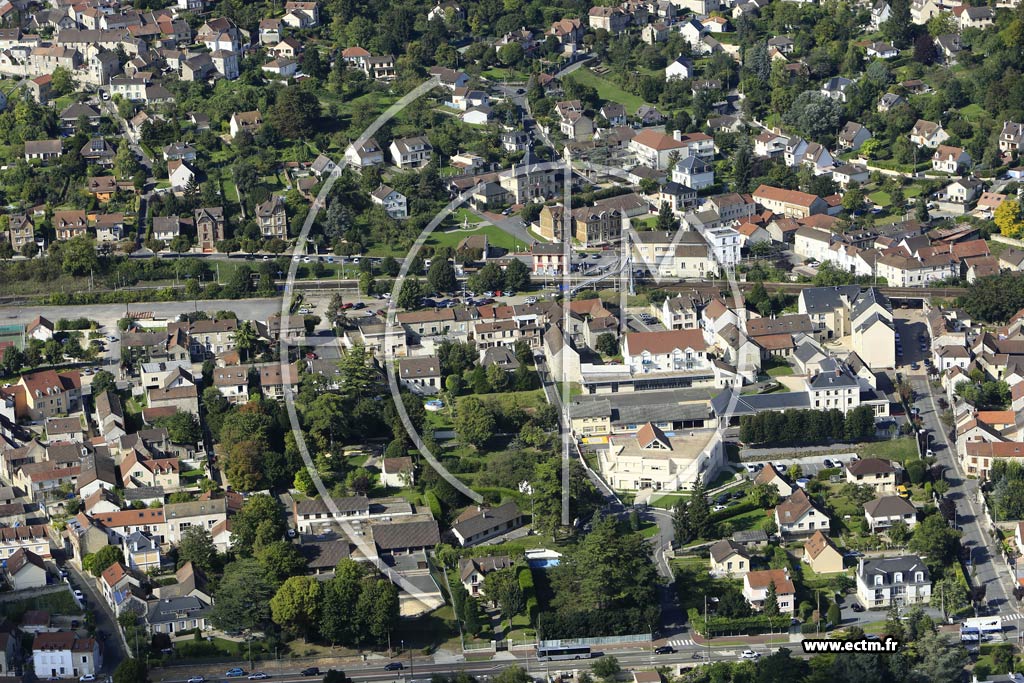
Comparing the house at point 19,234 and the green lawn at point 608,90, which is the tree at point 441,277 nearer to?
the house at point 19,234

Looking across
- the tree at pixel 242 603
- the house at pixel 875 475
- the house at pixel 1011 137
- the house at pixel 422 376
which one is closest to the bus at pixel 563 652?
the tree at pixel 242 603

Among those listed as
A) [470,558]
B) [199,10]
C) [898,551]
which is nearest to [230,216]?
[199,10]

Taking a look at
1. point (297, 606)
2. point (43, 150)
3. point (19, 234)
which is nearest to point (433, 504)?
point (297, 606)

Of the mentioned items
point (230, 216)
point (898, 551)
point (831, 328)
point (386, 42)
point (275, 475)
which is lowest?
point (898, 551)

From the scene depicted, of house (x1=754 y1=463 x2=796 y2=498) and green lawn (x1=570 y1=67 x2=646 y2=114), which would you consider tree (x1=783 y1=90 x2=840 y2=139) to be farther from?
house (x1=754 y1=463 x2=796 y2=498)

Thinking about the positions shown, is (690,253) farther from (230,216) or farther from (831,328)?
(230,216)

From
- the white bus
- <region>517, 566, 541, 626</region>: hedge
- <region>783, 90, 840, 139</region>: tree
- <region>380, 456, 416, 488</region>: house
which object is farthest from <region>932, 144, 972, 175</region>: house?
<region>517, 566, 541, 626</region>: hedge

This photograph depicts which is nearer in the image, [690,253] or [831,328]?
[831,328]
